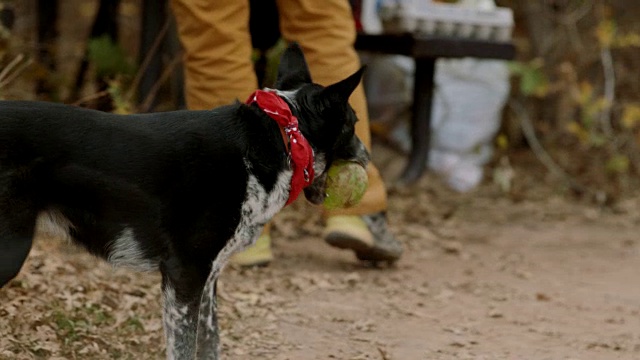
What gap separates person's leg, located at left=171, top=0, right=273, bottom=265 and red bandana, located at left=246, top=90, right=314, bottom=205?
114 centimetres

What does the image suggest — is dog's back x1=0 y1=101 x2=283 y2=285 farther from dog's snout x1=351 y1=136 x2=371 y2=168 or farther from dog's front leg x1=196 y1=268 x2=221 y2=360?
dog's snout x1=351 y1=136 x2=371 y2=168

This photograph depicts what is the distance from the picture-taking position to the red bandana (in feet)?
9.96

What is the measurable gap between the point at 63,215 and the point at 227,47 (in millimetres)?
1608

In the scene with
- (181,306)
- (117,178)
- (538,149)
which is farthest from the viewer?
(538,149)

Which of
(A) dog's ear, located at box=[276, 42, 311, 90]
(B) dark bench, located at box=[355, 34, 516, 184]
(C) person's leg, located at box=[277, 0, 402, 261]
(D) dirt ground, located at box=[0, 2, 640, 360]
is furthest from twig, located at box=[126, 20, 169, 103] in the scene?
(A) dog's ear, located at box=[276, 42, 311, 90]

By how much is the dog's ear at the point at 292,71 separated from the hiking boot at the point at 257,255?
134cm

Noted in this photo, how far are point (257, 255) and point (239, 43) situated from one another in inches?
39.3

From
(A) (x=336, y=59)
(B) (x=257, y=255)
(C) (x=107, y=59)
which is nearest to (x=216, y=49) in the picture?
(A) (x=336, y=59)

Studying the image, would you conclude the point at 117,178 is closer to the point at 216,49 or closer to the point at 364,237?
the point at 216,49

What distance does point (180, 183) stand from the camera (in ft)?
9.33

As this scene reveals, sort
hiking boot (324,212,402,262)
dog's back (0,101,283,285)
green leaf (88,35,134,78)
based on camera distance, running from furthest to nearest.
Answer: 1. green leaf (88,35,134,78)
2. hiking boot (324,212,402,262)
3. dog's back (0,101,283,285)

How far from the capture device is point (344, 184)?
11.1 ft

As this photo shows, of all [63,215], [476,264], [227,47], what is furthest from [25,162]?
[476,264]

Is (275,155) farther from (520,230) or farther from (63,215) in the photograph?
(520,230)
